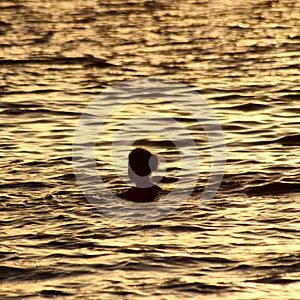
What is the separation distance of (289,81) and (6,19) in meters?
8.13

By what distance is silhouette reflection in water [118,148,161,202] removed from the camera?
941cm

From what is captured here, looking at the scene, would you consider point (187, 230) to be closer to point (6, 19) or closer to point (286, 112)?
point (286, 112)

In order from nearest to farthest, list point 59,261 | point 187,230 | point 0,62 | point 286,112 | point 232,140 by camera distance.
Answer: point 59,261, point 187,230, point 232,140, point 286,112, point 0,62

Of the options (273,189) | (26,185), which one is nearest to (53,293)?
(26,185)

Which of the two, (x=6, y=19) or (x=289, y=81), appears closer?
(x=289, y=81)

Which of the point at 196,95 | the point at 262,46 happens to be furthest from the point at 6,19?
the point at 196,95

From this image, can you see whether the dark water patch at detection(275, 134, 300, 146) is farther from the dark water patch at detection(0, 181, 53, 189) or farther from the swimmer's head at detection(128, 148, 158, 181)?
the dark water patch at detection(0, 181, 53, 189)

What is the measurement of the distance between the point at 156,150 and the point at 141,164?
192cm

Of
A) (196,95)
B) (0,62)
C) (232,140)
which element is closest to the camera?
(232,140)

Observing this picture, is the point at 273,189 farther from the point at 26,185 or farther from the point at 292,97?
the point at 292,97

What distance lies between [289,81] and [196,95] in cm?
178

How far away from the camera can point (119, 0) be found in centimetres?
2222

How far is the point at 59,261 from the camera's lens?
7816 mm

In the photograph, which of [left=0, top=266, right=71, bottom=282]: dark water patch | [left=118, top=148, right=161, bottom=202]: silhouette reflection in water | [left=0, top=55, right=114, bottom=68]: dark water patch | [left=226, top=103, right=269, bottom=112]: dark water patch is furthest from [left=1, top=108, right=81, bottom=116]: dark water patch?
[left=0, top=266, right=71, bottom=282]: dark water patch
